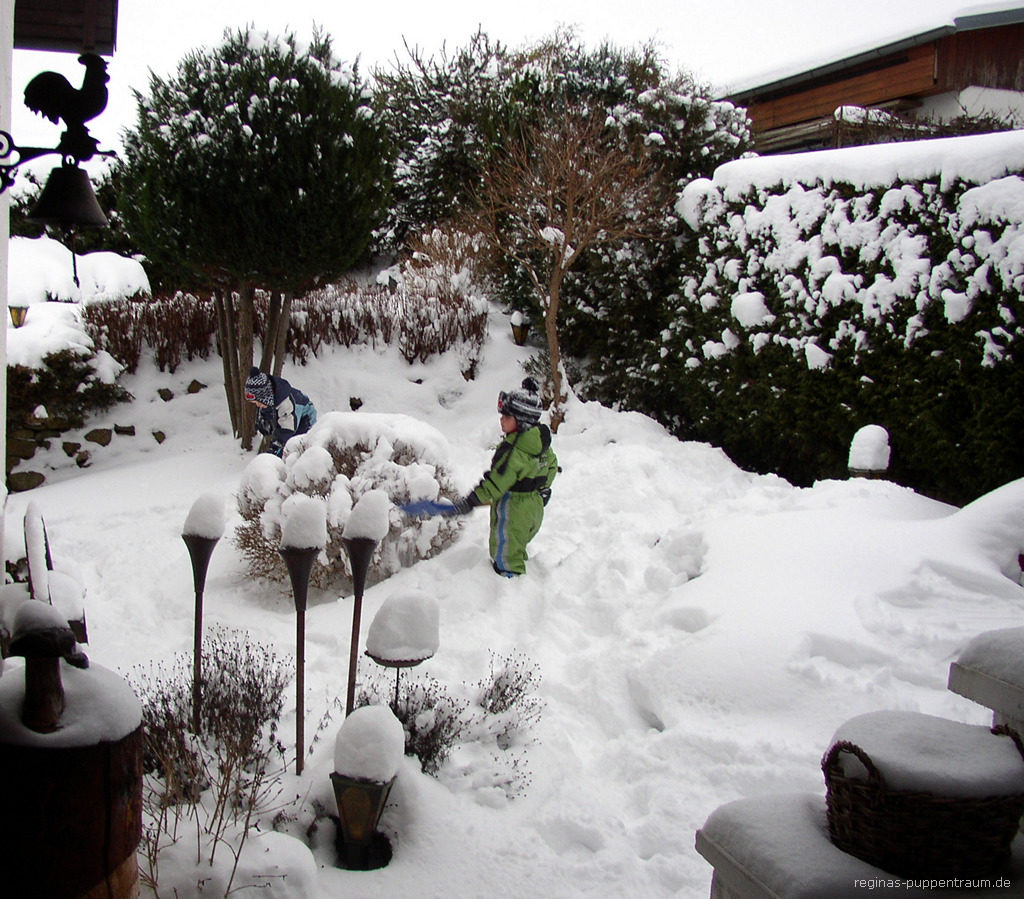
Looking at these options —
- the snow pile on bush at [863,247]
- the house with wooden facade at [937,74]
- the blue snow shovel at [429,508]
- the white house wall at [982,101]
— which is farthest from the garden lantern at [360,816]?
the white house wall at [982,101]

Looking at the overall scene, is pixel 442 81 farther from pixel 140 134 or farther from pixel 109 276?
pixel 140 134

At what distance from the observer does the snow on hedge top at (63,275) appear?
9.49 meters

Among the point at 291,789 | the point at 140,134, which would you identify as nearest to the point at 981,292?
the point at 291,789

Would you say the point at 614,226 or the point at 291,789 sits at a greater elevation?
the point at 614,226

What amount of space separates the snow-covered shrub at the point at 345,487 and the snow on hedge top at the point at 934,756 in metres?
3.38

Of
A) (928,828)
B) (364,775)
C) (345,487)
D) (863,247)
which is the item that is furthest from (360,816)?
(863,247)

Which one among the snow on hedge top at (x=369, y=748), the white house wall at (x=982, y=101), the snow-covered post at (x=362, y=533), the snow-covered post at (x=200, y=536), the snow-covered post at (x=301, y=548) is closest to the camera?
the snow on hedge top at (x=369, y=748)

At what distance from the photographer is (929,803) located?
148 centimetres

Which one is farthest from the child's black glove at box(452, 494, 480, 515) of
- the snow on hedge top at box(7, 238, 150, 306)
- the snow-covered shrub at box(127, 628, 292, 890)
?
the snow on hedge top at box(7, 238, 150, 306)

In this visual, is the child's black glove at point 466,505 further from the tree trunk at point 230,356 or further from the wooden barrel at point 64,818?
the tree trunk at point 230,356

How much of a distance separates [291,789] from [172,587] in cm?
256

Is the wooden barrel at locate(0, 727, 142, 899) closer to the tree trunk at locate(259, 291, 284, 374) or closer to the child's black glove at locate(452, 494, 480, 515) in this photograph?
the child's black glove at locate(452, 494, 480, 515)

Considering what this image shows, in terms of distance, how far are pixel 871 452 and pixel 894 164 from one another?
2428 mm

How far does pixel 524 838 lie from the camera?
2480 mm
